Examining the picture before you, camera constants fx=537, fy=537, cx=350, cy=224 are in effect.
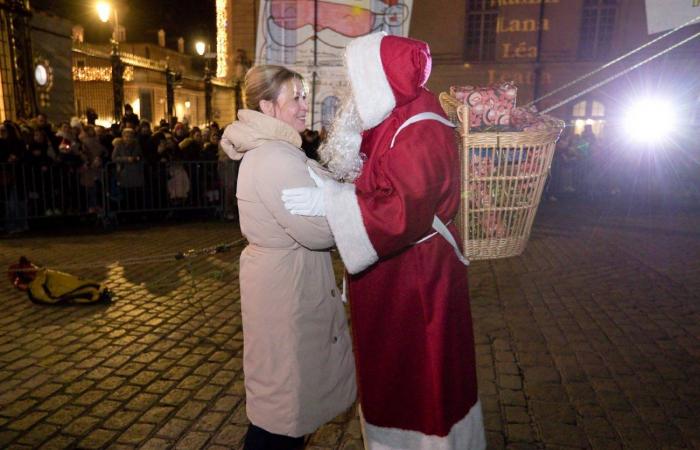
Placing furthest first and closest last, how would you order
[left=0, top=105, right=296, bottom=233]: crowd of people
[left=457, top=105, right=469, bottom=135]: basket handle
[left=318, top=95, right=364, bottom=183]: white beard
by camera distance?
[left=0, top=105, right=296, bottom=233]: crowd of people → [left=457, top=105, right=469, bottom=135]: basket handle → [left=318, top=95, right=364, bottom=183]: white beard

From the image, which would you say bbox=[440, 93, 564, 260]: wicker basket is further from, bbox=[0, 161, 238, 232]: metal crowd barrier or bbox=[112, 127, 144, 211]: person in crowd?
bbox=[0, 161, 238, 232]: metal crowd barrier

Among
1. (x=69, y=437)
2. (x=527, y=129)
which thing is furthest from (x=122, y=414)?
(x=527, y=129)

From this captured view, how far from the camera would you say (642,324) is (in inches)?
197

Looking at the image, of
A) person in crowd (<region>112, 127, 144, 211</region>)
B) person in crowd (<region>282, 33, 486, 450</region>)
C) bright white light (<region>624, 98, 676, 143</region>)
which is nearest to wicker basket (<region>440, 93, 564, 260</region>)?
person in crowd (<region>282, 33, 486, 450</region>)

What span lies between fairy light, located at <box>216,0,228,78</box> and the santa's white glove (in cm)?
2156

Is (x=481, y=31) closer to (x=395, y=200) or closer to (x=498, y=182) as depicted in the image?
(x=498, y=182)

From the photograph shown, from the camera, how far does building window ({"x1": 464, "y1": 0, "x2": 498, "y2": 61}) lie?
73.6 ft

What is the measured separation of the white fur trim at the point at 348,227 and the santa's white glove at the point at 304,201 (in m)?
0.03

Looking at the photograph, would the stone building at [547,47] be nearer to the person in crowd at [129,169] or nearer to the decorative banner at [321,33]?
the decorative banner at [321,33]

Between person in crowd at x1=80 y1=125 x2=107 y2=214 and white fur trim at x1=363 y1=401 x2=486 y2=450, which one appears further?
person in crowd at x1=80 y1=125 x2=107 y2=214

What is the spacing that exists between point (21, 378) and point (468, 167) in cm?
358

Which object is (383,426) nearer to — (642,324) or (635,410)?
(635,410)

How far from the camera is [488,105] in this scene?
9.52 ft

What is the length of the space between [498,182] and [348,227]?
3.95ft
